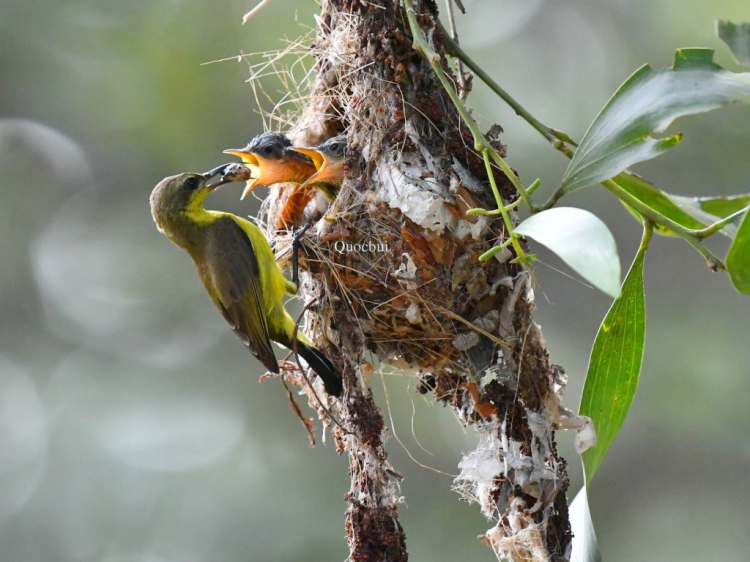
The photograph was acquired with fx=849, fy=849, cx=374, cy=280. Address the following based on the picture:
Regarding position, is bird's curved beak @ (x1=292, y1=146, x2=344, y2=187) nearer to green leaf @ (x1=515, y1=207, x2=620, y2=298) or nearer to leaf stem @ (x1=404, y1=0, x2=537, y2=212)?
leaf stem @ (x1=404, y1=0, x2=537, y2=212)

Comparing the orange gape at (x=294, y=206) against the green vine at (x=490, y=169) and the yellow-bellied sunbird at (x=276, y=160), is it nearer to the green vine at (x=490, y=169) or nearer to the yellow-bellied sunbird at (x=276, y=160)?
the yellow-bellied sunbird at (x=276, y=160)

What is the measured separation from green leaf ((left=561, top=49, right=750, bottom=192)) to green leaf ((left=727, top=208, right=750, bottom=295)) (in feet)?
0.66

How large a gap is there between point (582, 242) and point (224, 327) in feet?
16.5

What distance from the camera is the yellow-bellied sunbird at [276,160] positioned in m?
2.80

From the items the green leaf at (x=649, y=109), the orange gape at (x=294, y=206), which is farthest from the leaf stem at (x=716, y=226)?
the orange gape at (x=294, y=206)

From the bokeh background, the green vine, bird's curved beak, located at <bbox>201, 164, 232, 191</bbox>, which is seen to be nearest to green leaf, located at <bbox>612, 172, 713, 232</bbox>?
the green vine

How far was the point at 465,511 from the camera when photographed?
546cm

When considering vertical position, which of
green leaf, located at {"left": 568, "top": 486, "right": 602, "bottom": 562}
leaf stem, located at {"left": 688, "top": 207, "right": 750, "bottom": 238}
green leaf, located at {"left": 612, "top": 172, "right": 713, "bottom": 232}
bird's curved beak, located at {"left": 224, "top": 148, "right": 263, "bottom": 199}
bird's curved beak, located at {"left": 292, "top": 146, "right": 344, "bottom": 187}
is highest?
bird's curved beak, located at {"left": 224, "top": 148, "right": 263, "bottom": 199}

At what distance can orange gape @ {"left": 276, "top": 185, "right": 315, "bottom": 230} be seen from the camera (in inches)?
115

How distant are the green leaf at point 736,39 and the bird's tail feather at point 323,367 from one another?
53.7 inches

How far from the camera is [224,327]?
6.08 metres

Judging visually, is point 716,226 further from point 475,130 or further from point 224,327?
point 224,327

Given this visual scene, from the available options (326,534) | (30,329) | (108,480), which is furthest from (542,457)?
(30,329)

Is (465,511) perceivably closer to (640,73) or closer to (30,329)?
(30,329)
